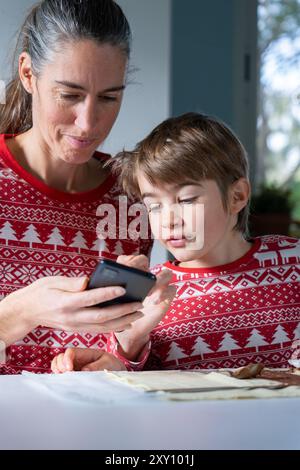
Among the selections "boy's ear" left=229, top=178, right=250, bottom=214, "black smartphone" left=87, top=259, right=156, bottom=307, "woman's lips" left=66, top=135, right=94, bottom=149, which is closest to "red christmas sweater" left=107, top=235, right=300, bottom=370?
"boy's ear" left=229, top=178, right=250, bottom=214

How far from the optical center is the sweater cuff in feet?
5.88

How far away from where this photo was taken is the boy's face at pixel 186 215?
76.0 inches

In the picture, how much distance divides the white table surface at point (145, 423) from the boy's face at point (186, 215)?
2.11 ft

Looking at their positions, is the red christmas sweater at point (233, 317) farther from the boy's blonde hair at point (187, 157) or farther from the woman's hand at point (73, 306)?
the woman's hand at point (73, 306)

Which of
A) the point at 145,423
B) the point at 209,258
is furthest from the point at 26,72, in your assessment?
the point at 145,423

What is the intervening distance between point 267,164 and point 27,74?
3.59m

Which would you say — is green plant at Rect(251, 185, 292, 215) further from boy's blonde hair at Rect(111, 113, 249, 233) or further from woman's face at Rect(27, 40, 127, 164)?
woman's face at Rect(27, 40, 127, 164)

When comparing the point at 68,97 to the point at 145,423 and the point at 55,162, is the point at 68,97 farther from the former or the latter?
the point at 145,423

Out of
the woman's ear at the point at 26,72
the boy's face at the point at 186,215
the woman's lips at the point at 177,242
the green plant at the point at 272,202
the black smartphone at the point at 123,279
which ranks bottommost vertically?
the black smartphone at the point at 123,279

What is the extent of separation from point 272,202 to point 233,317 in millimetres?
2611

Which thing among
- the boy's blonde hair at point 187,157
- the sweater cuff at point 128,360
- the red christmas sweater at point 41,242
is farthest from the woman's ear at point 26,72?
the sweater cuff at point 128,360

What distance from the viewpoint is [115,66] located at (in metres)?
1.88
